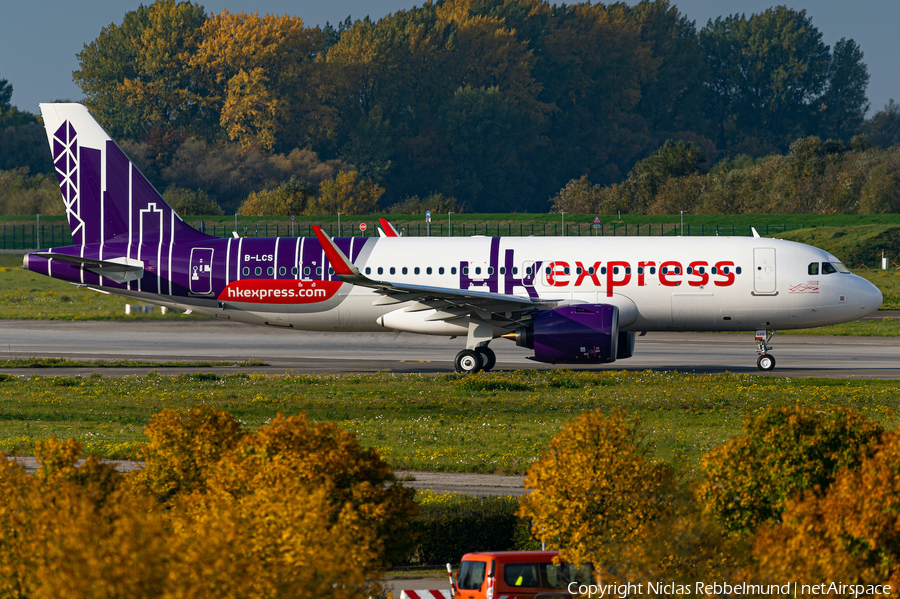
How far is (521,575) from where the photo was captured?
13156mm

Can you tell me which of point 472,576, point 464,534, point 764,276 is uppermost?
point 764,276

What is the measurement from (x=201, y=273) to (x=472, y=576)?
25964 mm

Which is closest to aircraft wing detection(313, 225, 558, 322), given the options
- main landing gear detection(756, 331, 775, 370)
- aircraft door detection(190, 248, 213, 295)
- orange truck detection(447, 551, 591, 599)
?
aircraft door detection(190, 248, 213, 295)

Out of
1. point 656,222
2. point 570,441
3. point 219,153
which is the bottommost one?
point 570,441

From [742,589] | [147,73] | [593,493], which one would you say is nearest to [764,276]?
[593,493]

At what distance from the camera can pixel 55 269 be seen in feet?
122

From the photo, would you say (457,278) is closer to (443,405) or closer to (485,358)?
(485,358)

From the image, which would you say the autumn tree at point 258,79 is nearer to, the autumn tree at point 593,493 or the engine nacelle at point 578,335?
the engine nacelle at point 578,335

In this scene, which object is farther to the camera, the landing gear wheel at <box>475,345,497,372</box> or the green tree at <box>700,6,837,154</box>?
the green tree at <box>700,6,837,154</box>

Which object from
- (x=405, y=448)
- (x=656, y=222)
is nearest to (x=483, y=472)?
(x=405, y=448)

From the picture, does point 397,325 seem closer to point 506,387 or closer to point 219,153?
point 506,387

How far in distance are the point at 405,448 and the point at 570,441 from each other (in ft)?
35.6

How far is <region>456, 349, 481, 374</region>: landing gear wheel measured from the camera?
35562 millimetres

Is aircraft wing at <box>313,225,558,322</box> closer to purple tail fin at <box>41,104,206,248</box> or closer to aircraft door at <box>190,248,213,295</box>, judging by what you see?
aircraft door at <box>190,248,213,295</box>
